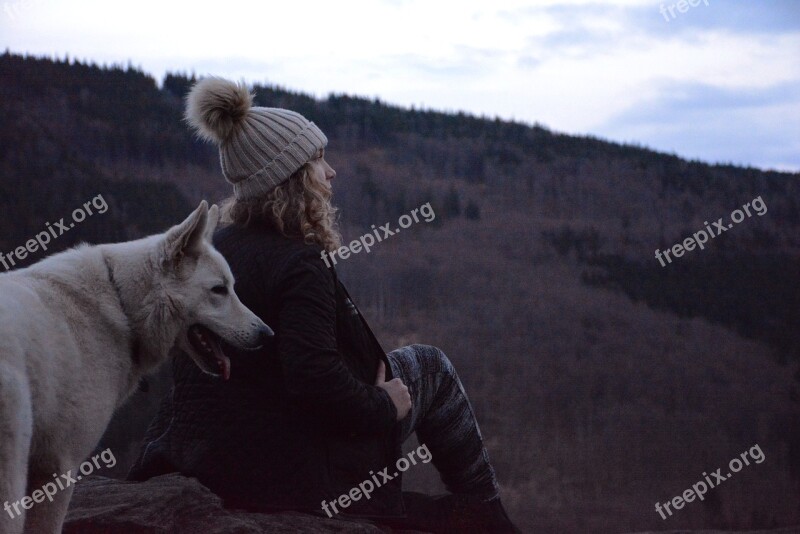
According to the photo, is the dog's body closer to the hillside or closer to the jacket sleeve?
the jacket sleeve

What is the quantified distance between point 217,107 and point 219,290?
2.57 feet

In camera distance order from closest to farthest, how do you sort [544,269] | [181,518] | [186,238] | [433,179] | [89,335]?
[89,335]
[186,238]
[181,518]
[544,269]
[433,179]

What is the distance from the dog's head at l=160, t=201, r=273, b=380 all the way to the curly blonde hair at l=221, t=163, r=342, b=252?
0.23 metres

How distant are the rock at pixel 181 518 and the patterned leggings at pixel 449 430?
0.69m

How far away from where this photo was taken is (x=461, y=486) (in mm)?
4129

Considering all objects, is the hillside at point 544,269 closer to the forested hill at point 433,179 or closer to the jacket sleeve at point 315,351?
the forested hill at point 433,179

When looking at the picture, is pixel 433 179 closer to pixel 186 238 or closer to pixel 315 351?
pixel 186 238

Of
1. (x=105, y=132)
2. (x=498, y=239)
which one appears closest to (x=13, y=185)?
(x=105, y=132)

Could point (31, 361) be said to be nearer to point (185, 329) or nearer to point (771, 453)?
point (185, 329)

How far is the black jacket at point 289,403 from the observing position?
3084 millimetres

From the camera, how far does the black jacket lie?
3084mm

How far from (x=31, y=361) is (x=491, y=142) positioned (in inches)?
1336

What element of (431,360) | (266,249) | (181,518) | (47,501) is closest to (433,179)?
(431,360)

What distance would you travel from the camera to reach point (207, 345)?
3.33m
